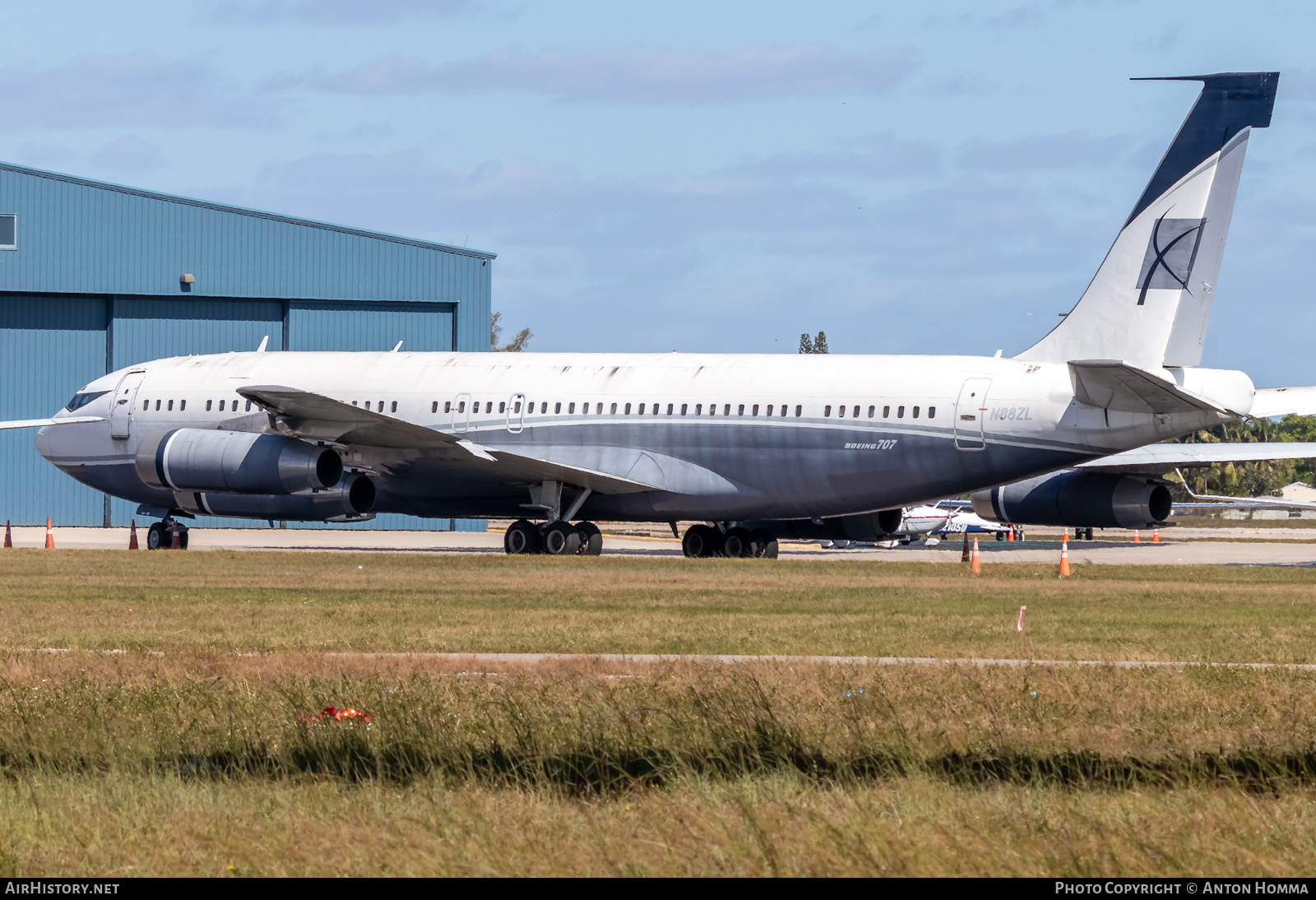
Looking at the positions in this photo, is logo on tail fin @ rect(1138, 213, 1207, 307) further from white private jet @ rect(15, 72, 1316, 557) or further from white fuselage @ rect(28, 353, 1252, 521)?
white fuselage @ rect(28, 353, 1252, 521)

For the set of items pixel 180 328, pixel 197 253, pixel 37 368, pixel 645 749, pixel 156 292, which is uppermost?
pixel 197 253

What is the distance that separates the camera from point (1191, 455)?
142ft

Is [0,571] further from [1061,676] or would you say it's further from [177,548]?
[1061,676]

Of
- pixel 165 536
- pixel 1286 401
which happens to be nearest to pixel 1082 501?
pixel 1286 401

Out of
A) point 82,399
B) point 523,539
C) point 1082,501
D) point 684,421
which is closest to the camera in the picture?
point 684,421

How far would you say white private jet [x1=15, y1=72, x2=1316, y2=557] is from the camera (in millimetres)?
30422

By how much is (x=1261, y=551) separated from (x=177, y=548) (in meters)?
31.9

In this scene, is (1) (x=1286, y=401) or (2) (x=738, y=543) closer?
(1) (x=1286, y=401)

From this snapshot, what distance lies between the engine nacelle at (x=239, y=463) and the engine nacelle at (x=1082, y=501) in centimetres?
1389

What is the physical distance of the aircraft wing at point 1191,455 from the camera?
4106 cm

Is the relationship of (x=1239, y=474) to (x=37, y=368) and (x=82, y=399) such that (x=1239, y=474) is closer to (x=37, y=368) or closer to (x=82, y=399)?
(x=37, y=368)

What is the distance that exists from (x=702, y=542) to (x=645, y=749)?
26.3 meters

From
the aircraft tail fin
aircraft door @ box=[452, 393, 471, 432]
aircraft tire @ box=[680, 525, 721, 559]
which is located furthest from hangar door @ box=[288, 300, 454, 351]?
the aircraft tail fin
